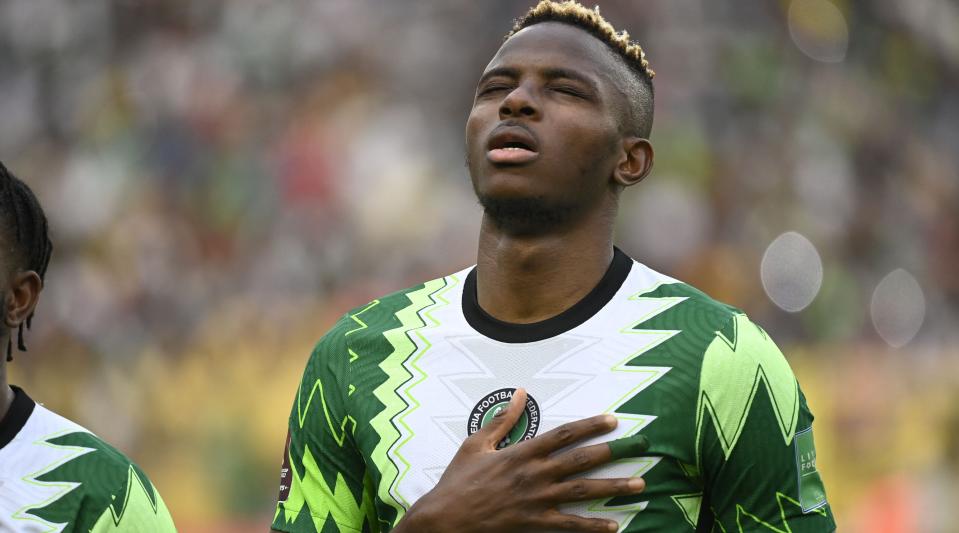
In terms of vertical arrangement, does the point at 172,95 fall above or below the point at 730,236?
above

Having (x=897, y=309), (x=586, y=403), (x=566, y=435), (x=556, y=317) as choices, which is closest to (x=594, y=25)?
(x=556, y=317)

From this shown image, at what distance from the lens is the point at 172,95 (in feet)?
39.4

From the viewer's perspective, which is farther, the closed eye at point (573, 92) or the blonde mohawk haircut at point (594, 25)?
the blonde mohawk haircut at point (594, 25)

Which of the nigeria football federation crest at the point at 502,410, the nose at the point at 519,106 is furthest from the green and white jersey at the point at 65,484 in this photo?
the nose at the point at 519,106

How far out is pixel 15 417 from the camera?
344cm

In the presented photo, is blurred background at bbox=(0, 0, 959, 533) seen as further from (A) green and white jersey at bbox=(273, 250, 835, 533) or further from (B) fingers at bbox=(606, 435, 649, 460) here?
(B) fingers at bbox=(606, 435, 649, 460)

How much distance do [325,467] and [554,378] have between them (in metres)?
0.59

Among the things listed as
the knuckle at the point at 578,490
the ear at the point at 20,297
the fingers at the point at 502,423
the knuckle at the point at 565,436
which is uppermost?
the ear at the point at 20,297

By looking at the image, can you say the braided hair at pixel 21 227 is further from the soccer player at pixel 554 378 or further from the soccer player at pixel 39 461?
the soccer player at pixel 554 378

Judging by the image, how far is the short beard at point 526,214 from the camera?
10.9ft

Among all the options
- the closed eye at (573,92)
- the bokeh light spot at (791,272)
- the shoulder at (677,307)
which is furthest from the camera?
the bokeh light spot at (791,272)

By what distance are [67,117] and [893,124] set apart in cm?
683

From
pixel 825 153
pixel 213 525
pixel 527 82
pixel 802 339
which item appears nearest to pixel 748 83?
pixel 825 153

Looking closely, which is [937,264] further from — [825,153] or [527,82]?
[527,82]
